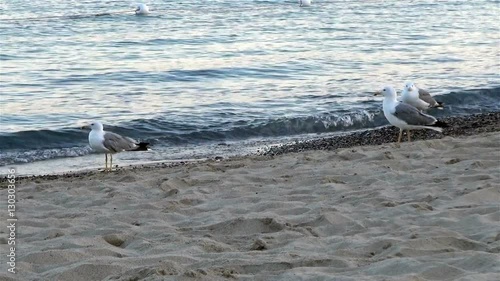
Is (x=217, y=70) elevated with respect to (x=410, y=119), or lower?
lower

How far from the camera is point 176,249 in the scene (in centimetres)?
495

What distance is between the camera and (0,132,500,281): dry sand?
14.3ft

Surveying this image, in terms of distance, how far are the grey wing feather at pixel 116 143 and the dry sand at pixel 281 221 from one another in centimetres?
157

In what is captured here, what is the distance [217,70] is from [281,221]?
1244 centimetres

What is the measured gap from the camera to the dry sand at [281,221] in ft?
14.3

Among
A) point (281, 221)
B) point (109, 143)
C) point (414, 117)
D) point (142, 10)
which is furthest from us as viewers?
point (142, 10)

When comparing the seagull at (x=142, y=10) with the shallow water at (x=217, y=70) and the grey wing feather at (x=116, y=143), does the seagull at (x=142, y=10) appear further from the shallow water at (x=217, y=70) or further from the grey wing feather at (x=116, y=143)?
the grey wing feather at (x=116, y=143)

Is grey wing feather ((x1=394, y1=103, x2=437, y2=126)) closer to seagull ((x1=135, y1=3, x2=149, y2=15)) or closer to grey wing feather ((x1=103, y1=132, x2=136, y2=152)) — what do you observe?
grey wing feather ((x1=103, y1=132, x2=136, y2=152))

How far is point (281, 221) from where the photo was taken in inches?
217

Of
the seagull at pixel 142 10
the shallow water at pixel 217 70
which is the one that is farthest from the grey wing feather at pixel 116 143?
the seagull at pixel 142 10

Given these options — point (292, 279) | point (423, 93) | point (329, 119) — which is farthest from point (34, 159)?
point (292, 279)

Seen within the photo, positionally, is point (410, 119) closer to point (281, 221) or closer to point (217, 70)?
point (281, 221)

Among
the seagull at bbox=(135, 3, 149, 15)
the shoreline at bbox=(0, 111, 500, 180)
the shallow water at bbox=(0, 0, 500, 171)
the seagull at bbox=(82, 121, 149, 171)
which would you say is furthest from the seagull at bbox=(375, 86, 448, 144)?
the seagull at bbox=(135, 3, 149, 15)

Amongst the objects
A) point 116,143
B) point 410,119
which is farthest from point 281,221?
point 410,119
